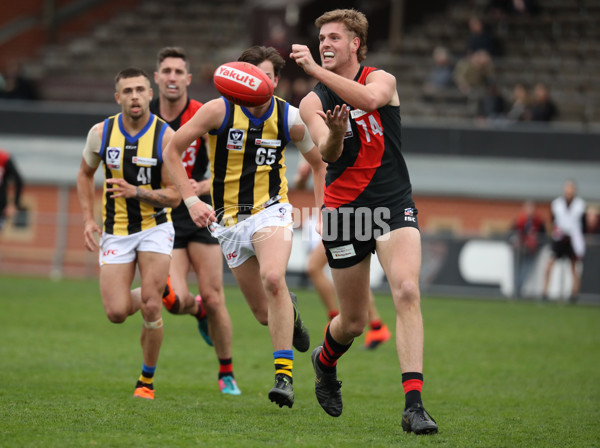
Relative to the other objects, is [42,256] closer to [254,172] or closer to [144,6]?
[144,6]

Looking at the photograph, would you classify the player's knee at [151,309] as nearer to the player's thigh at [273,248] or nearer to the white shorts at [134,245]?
the white shorts at [134,245]

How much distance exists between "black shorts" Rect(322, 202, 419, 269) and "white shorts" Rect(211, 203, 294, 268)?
1.89 ft

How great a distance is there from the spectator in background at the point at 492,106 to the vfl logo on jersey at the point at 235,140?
543 inches

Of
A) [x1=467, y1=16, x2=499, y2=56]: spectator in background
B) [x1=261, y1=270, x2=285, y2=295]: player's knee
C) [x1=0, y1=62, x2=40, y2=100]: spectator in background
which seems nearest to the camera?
[x1=261, y1=270, x2=285, y2=295]: player's knee

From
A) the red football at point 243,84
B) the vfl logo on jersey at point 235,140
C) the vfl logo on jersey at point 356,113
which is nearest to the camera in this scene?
the vfl logo on jersey at point 356,113

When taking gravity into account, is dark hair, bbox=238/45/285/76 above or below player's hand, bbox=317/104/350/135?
above

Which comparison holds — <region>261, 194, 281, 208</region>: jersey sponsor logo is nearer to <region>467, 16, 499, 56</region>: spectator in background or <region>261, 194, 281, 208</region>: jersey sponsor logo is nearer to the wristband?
the wristband

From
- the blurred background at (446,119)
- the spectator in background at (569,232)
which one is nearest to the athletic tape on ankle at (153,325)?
the blurred background at (446,119)

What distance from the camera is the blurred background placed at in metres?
17.9

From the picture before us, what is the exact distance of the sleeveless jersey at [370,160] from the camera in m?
5.89

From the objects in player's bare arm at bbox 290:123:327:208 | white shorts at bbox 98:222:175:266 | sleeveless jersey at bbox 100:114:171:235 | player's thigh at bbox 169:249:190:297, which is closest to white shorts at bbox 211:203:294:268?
player's bare arm at bbox 290:123:327:208

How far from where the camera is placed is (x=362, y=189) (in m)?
5.92

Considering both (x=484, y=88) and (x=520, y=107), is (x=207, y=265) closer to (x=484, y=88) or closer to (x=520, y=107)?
(x=520, y=107)

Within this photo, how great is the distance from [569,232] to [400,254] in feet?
39.8
